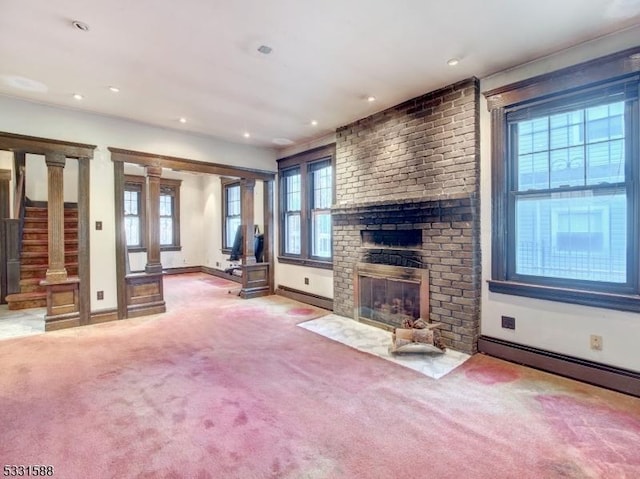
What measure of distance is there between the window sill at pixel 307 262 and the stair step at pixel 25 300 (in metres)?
3.87

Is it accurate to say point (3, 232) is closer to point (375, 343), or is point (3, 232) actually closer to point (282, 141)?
point (282, 141)

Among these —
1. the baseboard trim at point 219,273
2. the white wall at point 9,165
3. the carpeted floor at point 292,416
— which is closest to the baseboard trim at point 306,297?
the carpeted floor at point 292,416

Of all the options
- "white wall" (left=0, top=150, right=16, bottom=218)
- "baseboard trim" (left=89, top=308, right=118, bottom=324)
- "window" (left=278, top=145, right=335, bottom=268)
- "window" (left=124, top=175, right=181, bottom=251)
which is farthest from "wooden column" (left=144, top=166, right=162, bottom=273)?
"window" (left=124, top=175, right=181, bottom=251)

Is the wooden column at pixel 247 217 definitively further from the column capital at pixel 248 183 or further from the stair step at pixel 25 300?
the stair step at pixel 25 300

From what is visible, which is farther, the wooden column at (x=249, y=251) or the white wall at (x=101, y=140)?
the wooden column at (x=249, y=251)

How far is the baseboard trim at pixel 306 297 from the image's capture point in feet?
17.1

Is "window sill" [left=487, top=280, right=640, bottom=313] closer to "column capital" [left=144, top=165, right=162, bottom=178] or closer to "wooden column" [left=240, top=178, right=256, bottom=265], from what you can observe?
"wooden column" [left=240, top=178, right=256, bottom=265]

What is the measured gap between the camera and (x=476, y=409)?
2326 millimetres

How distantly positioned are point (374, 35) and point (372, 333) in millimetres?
3064

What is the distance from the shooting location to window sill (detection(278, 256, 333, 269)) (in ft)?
17.2

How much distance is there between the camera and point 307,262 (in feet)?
18.4

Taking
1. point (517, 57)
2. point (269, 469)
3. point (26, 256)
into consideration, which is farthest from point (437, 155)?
point (26, 256)

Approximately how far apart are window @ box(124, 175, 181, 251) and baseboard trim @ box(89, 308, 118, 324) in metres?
Answer: 4.02

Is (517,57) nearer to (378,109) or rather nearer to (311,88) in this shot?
(378,109)
